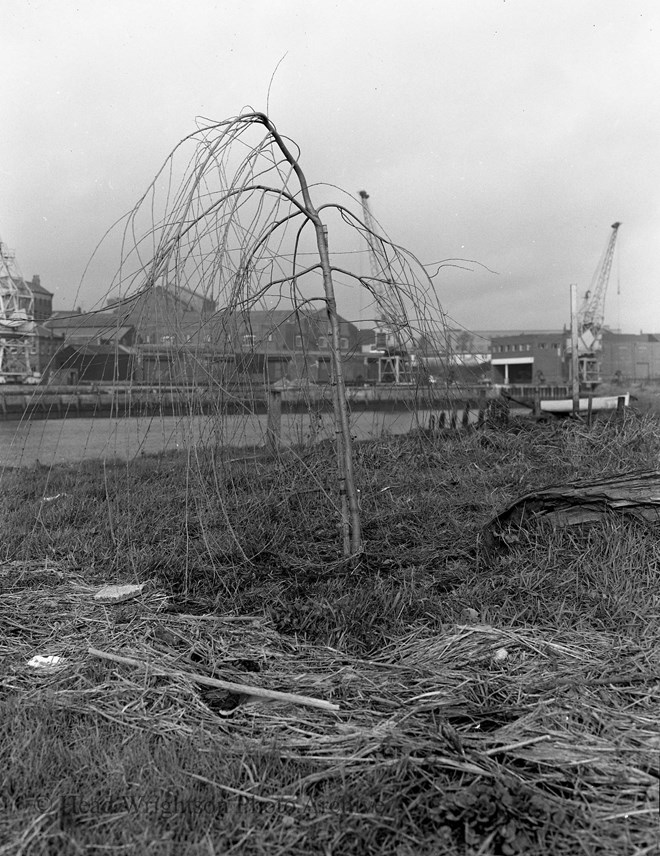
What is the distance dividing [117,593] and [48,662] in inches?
23.5

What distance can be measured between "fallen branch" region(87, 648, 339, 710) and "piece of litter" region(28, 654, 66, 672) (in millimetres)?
106

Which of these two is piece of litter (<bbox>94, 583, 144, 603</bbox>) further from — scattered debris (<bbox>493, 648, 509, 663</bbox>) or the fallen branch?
scattered debris (<bbox>493, 648, 509, 663</bbox>)

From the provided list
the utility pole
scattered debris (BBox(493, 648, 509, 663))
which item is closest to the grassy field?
scattered debris (BBox(493, 648, 509, 663))

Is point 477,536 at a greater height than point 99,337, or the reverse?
point 99,337

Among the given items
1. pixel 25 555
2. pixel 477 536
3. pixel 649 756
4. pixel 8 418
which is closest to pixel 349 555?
pixel 477 536

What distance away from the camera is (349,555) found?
316cm

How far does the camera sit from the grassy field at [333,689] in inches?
55.9

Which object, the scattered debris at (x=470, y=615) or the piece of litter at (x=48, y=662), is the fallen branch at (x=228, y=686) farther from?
the scattered debris at (x=470, y=615)

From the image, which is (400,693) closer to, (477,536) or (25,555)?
(477,536)

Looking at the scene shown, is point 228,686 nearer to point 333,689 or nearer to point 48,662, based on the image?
point 333,689

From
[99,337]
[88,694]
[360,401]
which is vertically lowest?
[88,694]

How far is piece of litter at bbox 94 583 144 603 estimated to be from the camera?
2.89 meters

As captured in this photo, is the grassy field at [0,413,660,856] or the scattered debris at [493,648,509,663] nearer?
the grassy field at [0,413,660,856]

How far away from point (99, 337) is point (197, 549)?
4.36 ft
